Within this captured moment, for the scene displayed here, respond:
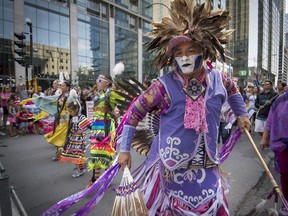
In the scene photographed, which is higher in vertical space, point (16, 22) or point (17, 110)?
point (16, 22)

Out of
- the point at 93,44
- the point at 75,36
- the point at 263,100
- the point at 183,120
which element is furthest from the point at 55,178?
the point at 93,44

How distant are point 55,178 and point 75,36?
29.0 meters

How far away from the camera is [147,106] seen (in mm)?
1949

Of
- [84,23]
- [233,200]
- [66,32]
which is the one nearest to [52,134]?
[233,200]

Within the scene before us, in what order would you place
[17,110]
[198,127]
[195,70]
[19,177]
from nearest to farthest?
[198,127] → [195,70] → [19,177] → [17,110]

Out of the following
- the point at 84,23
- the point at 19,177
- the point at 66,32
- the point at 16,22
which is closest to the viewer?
the point at 19,177

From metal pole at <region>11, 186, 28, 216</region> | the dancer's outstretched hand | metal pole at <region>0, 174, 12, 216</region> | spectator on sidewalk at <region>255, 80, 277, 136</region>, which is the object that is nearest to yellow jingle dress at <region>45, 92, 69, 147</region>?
metal pole at <region>11, 186, 28, 216</region>

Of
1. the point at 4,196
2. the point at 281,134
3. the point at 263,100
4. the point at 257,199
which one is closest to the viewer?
the point at 4,196

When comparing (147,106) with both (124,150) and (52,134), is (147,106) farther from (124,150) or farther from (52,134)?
(52,134)

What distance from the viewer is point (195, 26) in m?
1.89

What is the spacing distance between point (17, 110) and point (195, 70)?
9823 mm

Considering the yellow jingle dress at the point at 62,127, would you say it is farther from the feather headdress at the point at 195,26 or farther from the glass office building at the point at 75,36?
the glass office building at the point at 75,36

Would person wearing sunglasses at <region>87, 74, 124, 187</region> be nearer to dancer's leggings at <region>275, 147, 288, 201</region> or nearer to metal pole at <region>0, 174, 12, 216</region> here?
metal pole at <region>0, 174, 12, 216</region>

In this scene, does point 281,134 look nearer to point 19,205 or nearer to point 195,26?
point 195,26
